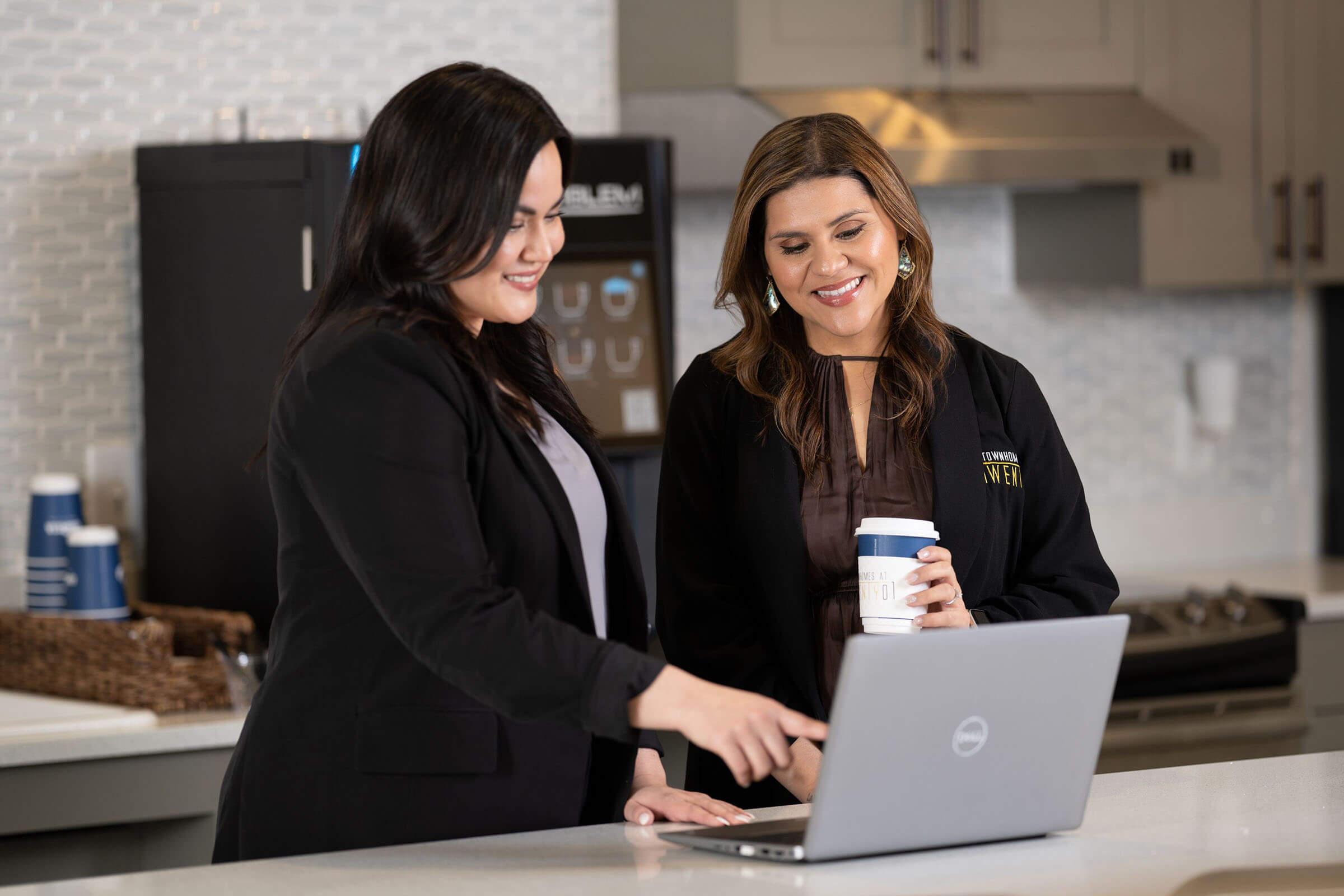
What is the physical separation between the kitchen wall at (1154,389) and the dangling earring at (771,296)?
1.91m

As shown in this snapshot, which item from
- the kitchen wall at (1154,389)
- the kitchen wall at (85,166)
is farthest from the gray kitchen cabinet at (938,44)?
the kitchen wall at (85,166)

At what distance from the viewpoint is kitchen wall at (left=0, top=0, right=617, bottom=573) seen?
10.3ft

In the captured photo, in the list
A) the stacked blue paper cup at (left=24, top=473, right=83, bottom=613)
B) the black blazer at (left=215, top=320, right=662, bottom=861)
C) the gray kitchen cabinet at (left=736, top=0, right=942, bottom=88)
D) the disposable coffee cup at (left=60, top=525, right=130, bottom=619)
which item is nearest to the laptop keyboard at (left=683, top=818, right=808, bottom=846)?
the black blazer at (left=215, top=320, right=662, bottom=861)

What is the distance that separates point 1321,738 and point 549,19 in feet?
7.85

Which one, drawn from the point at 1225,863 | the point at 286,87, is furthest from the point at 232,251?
the point at 1225,863

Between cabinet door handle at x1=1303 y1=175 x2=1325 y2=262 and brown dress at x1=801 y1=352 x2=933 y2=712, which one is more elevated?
cabinet door handle at x1=1303 y1=175 x2=1325 y2=262

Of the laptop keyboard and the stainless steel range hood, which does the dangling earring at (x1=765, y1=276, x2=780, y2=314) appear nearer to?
the laptop keyboard

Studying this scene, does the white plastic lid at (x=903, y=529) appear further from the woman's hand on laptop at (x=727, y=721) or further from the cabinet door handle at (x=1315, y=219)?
the cabinet door handle at (x=1315, y=219)

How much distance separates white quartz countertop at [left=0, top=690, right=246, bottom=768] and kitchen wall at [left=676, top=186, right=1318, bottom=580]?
1748mm

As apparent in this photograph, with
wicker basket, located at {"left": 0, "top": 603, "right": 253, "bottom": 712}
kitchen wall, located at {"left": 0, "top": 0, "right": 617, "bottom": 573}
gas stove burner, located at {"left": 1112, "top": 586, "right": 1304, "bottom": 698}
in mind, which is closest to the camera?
wicker basket, located at {"left": 0, "top": 603, "right": 253, "bottom": 712}

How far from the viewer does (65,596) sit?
2875 millimetres

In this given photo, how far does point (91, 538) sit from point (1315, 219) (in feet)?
9.80

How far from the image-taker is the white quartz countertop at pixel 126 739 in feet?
7.88

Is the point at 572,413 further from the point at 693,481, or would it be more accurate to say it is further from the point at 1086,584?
the point at 1086,584
